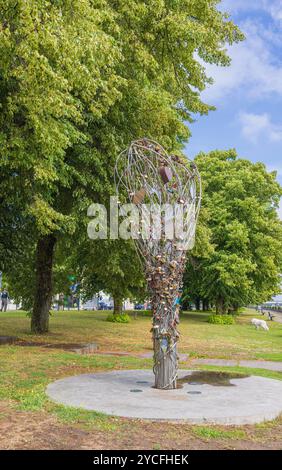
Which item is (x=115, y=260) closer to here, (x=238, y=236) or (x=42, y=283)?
(x=42, y=283)

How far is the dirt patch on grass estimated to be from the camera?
17.6 feet

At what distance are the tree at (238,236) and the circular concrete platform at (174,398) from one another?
2394cm

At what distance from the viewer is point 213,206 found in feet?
120

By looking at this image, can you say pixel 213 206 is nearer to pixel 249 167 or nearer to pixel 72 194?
pixel 249 167

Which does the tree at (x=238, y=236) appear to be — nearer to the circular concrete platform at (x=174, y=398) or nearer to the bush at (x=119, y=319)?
the bush at (x=119, y=319)

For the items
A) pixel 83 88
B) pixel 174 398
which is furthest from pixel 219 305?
pixel 174 398

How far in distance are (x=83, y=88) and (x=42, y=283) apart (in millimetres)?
9128

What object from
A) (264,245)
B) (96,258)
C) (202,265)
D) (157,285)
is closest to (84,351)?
(96,258)

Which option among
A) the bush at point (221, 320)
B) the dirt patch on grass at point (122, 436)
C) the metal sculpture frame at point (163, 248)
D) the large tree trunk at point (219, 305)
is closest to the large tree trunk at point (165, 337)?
the metal sculpture frame at point (163, 248)

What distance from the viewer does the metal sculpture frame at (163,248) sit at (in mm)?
8672

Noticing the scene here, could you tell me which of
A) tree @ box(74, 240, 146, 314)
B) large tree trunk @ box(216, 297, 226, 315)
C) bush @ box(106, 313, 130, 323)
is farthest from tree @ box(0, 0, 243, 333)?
large tree trunk @ box(216, 297, 226, 315)

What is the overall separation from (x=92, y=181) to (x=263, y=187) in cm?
2737

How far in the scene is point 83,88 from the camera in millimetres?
11070

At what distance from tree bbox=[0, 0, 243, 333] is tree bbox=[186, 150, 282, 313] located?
48.0 feet
